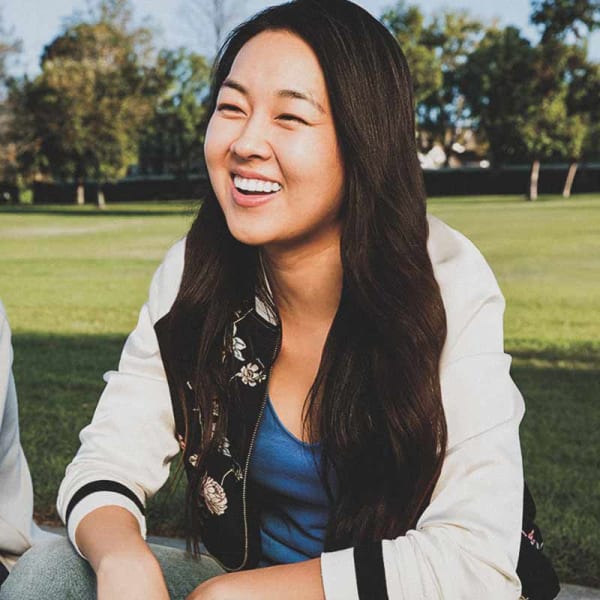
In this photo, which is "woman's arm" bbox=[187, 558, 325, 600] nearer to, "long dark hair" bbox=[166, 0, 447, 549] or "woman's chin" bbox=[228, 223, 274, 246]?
"long dark hair" bbox=[166, 0, 447, 549]

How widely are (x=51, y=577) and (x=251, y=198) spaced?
83 centimetres

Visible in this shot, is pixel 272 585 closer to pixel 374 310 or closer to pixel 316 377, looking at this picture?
pixel 316 377

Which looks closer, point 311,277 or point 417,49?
point 311,277

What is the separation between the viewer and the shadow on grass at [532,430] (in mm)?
3756

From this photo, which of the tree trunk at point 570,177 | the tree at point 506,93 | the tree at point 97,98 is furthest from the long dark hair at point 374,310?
the tree trunk at point 570,177

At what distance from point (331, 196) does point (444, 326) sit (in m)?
0.35

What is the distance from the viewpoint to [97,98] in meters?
45.5

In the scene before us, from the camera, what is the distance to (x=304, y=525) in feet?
6.86

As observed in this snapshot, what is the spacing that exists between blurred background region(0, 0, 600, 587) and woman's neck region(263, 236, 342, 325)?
340 mm

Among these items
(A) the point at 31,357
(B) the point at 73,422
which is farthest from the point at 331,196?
(A) the point at 31,357

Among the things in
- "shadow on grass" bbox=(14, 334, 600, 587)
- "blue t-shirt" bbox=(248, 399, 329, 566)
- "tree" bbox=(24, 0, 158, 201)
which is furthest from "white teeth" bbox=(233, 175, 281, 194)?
"tree" bbox=(24, 0, 158, 201)

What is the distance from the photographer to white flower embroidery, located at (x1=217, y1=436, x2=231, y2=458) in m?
2.07

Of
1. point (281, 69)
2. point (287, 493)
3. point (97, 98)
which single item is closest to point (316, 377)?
point (287, 493)

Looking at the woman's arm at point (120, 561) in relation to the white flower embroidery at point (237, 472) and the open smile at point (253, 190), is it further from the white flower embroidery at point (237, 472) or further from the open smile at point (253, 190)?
the open smile at point (253, 190)
